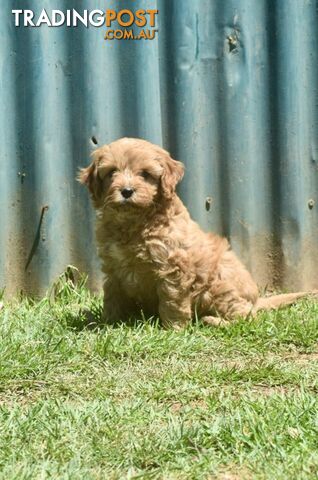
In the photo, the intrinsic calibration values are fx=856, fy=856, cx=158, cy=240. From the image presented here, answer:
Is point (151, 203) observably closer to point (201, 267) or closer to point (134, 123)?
point (201, 267)

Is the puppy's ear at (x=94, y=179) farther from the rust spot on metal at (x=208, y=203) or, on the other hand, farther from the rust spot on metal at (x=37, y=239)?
the rust spot on metal at (x=208, y=203)

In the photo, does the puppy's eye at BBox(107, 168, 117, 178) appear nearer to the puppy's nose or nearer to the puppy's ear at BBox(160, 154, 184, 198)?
the puppy's nose

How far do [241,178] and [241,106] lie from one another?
51 centimetres

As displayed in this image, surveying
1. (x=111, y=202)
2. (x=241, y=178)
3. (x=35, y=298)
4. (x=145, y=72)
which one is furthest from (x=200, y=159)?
(x=35, y=298)

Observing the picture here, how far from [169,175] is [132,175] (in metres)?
0.26

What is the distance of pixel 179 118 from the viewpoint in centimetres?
602

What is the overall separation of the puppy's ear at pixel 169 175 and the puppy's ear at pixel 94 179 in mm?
403

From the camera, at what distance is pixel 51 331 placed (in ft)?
16.8

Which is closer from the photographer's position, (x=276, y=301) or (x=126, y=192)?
(x=126, y=192)

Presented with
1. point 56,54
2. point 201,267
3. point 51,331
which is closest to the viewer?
point 51,331

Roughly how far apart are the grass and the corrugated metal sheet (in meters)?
0.62

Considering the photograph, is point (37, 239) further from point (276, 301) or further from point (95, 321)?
point (276, 301)

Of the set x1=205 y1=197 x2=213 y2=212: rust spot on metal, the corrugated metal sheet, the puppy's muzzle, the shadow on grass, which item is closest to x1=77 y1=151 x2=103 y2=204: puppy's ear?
the puppy's muzzle

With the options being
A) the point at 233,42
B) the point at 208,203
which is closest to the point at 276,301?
the point at 208,203
